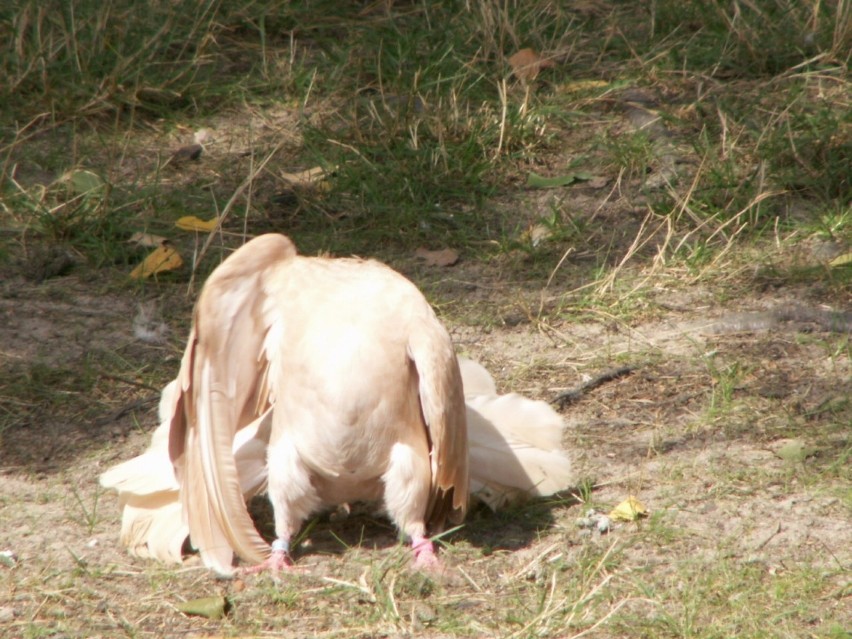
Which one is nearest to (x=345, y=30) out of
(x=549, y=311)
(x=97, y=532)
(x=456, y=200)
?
(x=456, y=200)

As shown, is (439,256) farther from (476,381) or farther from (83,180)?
(83,180)

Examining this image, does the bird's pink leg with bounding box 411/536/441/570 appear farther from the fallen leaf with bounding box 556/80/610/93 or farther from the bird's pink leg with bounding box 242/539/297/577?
the fallen leaf with bounding box 556/80/610/93

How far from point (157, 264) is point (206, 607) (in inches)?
80.9

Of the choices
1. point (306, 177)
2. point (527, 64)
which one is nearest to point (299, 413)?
point (306, 177)

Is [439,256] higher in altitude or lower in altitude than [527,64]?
lower

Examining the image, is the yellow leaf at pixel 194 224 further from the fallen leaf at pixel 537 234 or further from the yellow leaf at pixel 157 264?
the fallen leaf at pixel 537 234

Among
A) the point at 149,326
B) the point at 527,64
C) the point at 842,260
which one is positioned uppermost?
the point at 527,64

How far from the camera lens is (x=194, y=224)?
4777 millimetres

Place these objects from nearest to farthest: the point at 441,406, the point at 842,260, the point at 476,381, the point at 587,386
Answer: the point at 441,406
the point at 476,381
the point at 587,386
the point at 842,260

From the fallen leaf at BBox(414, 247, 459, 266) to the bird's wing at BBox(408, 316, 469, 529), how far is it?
1.69 metres

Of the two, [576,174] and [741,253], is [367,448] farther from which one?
[576,174]

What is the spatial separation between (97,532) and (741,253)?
2.54 m

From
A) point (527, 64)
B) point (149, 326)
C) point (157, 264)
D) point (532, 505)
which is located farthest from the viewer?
point (527, 64)

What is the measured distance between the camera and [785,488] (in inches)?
124
